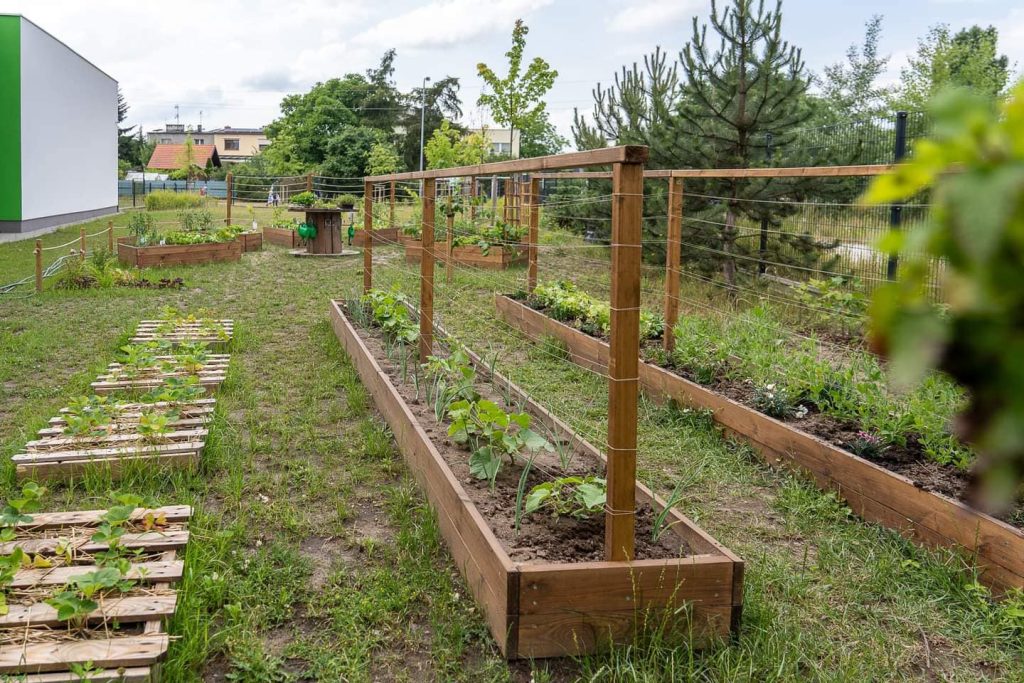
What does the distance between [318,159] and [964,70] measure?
112ft

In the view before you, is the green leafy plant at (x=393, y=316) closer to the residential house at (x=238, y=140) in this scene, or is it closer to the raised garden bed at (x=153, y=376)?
the raised garden bed at (x=153, y=376)

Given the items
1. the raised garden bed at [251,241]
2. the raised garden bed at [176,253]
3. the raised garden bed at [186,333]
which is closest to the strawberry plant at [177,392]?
the raised garden bed at [186,333]

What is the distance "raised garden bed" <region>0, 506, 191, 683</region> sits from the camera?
2.56 meters

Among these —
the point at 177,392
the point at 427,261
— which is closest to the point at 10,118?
the point at 177,392

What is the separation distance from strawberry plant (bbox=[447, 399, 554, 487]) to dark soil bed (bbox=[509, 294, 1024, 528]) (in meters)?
1.51

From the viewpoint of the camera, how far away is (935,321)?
0.52 metres

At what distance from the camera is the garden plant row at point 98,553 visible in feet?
8.57

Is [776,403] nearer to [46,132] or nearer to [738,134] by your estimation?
[738,134]

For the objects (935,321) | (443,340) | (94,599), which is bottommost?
(94,599)

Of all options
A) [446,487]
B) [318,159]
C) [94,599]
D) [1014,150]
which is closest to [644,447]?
[446,487]

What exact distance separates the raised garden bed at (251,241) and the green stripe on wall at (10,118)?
5.82 m

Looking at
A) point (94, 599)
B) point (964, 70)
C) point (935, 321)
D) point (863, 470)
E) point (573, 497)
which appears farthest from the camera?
point (964, 70)

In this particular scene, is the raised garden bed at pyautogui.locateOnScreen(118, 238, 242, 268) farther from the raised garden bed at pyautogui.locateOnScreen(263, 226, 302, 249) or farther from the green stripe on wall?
the green stripe on wall

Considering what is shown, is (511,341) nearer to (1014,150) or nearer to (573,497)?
(573,497)
